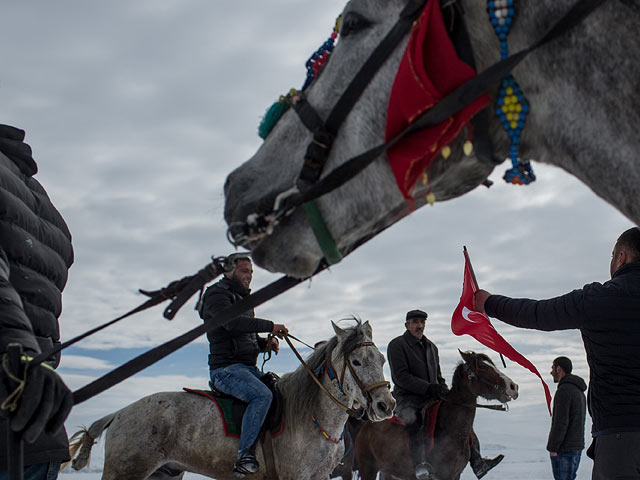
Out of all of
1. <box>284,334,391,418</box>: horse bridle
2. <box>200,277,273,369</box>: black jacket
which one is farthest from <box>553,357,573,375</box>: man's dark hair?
<box>200,277,273,369</box>: black jacket

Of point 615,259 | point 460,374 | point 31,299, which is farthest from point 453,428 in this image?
point 31,299

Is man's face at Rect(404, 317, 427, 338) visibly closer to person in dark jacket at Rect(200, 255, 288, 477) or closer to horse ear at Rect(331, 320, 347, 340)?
horse ear at Rect(331, 320, 347, 340)

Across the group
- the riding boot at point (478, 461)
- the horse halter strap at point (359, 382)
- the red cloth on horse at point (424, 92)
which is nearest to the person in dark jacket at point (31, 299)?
the red cloth on horse at point (424, 92)

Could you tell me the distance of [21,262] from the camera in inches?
70.1

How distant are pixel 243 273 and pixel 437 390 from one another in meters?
3.13

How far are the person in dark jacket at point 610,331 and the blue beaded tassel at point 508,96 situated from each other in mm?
1566

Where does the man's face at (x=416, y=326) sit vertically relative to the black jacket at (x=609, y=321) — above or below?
above

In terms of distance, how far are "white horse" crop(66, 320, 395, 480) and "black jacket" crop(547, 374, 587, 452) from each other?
88.5 inches

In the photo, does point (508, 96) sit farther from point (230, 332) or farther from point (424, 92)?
point (230, 332)

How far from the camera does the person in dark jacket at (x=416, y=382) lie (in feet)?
22.9

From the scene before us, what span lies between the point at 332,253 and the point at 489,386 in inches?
249

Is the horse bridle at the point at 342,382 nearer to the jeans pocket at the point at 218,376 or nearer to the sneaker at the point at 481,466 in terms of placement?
the jeans pocket at the point at 218,376

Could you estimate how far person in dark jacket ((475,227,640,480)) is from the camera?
2664 mm

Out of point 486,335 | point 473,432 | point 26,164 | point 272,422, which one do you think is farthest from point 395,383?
point 26,164
